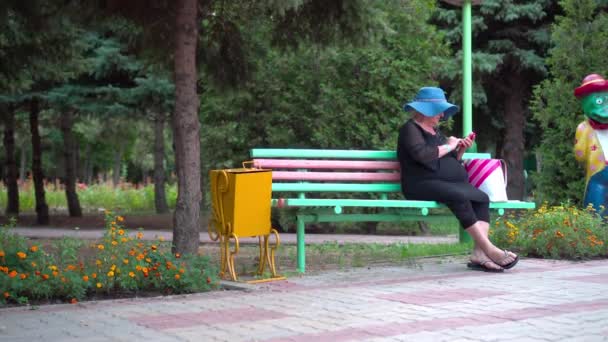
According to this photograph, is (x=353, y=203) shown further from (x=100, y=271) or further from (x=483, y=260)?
(x=100, y=271)

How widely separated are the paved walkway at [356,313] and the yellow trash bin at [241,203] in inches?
21.6

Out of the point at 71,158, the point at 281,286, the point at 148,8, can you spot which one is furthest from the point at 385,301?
the point at 71,158

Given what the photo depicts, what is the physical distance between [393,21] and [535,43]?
7792 millimetres

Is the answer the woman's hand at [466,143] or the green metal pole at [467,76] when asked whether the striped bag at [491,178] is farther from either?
the green metal pole at [467,76]

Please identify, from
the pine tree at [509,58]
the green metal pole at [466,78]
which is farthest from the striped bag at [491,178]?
the pine tree at [509,58]

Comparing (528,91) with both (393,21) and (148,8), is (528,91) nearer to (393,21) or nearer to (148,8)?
Result: (393,21)

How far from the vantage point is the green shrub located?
9141 millimetres

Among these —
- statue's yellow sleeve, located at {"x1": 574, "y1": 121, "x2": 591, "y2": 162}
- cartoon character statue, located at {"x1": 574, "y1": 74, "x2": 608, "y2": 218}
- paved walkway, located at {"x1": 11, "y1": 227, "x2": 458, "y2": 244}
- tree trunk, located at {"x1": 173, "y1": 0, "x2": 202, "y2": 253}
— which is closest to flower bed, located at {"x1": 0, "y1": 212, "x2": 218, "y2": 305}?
tree trunk, located at {"x1": 173, "y1": 0, "x2": 202, "y2": 253}

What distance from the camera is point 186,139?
27.6 ft

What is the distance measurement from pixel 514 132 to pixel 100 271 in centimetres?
1845

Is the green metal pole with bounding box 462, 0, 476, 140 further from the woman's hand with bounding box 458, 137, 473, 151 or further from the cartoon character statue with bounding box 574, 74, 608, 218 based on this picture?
the woman's hand with bounding box 458, 137, 473, 151

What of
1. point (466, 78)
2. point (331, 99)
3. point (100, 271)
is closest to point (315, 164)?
point (100, 271)

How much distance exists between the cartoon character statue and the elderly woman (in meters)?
3.07

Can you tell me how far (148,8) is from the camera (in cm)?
968
